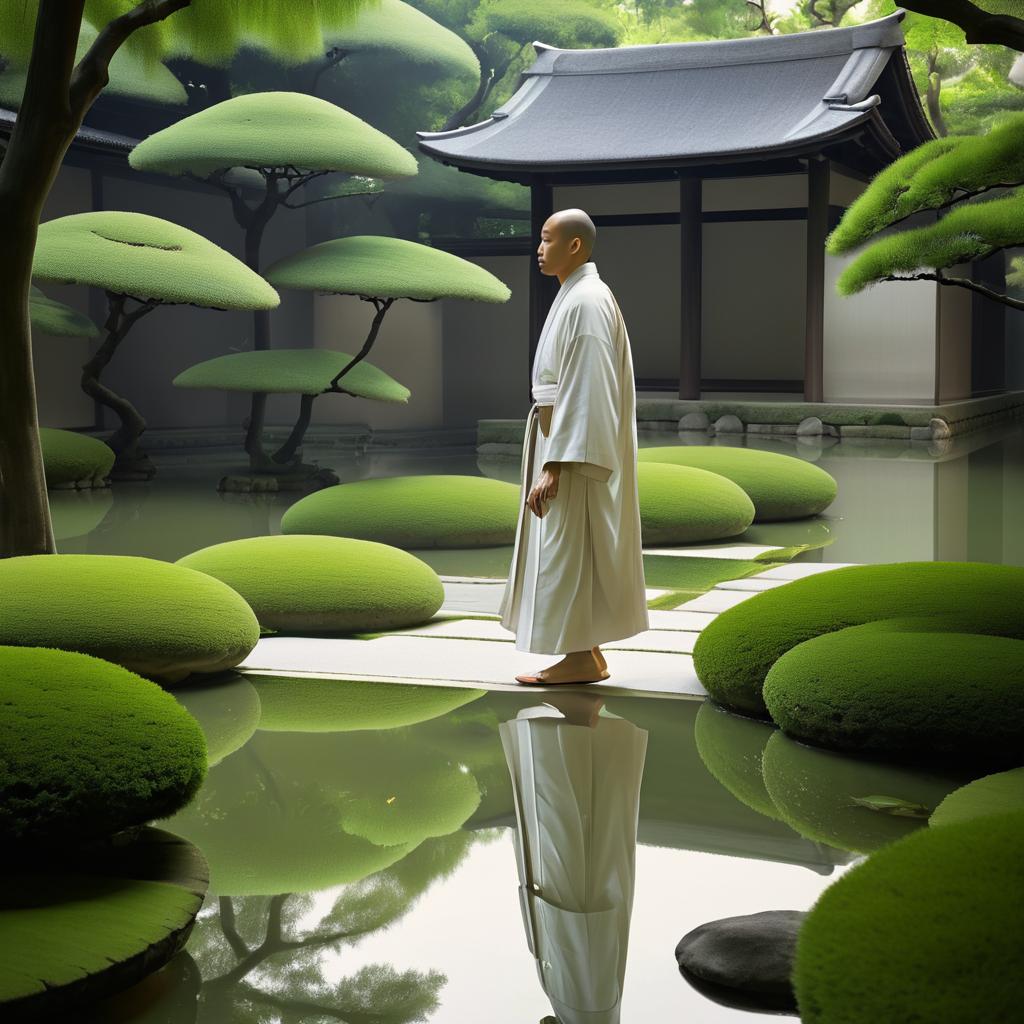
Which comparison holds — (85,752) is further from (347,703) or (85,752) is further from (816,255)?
(816,255)

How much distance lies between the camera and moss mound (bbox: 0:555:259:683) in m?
4.42

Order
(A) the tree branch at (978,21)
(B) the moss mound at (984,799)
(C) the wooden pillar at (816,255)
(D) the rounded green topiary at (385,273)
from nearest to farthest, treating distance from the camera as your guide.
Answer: (B) the moss mound at (984,799) → (A) the tree branch at (978,21) → (D) the rounded green topiary at (385,273) → (C) the wooden pillar at (816,255)

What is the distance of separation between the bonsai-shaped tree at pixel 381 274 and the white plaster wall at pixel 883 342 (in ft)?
21.6

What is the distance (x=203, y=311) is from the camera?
1798cm

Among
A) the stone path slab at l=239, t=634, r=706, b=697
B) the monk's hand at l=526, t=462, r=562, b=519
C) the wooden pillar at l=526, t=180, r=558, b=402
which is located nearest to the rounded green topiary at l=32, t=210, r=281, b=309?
the wooden pillar at l=526, t=180, r=558, b=402

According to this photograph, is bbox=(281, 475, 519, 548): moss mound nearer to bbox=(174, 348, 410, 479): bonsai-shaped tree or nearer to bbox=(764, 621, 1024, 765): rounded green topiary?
bbox=(174, 348, 410, 479): bonsai-shaped tree

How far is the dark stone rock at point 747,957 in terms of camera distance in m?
2.34

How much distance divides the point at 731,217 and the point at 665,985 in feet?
51.8

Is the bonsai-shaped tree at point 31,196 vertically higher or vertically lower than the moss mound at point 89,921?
higher

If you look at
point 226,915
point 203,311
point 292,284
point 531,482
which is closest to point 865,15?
point 203,311

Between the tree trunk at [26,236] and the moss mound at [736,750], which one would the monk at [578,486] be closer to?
the moss mound at [736,750]

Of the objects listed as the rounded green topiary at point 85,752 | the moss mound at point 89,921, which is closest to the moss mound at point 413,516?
the rounded green topiary at point 85,752

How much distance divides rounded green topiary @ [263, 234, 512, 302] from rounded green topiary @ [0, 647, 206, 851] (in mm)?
8235

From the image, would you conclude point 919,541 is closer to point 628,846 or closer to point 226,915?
point 628,846
